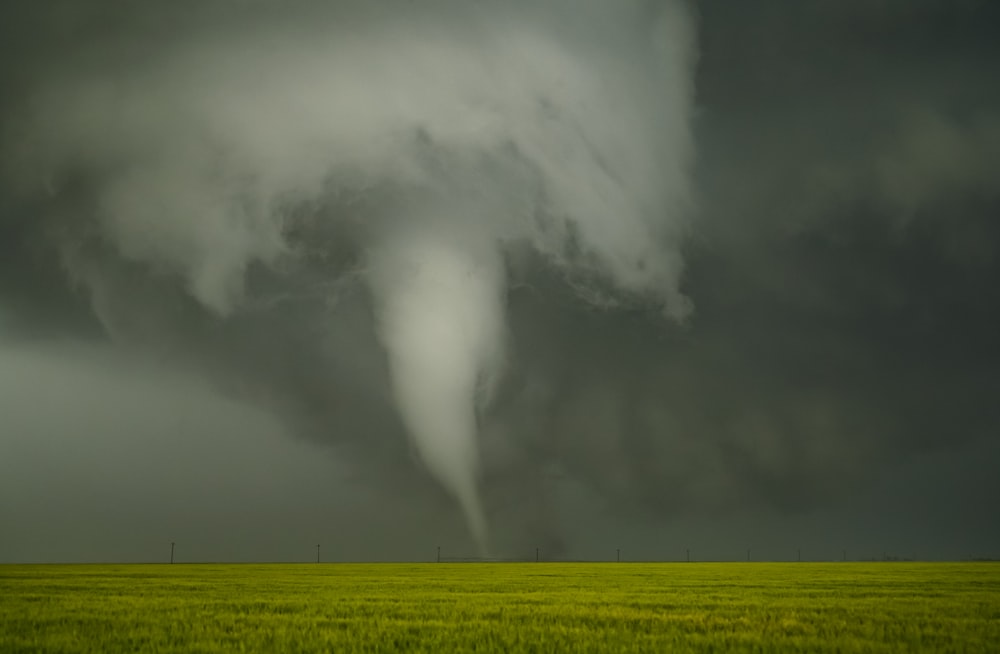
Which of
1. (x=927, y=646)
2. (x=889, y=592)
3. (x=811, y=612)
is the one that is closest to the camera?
(x=927, y=646)

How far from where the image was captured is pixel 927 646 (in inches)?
736

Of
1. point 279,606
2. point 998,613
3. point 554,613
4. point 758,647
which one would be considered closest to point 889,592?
point 998,613

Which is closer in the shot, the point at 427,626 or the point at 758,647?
the point at 758,647

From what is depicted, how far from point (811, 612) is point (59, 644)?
24.6 metres

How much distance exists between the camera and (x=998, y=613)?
27766mm

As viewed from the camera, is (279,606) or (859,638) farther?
(279,606)

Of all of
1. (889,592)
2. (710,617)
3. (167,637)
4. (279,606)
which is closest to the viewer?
(167,637)

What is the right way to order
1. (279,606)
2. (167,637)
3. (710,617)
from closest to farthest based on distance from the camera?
(167,637) < (710,617) < (279,606)

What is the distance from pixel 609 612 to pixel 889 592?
24.0 meters

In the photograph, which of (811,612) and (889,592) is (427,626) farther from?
(889,592)

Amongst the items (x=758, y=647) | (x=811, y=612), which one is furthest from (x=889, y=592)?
(x=758, y=647)

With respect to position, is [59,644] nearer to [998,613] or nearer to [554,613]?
[554,613]

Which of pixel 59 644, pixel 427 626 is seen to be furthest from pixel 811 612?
pixel 59 644

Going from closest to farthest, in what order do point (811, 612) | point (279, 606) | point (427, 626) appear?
point (427, 626) < point (811, 612) < point (279, 606)
